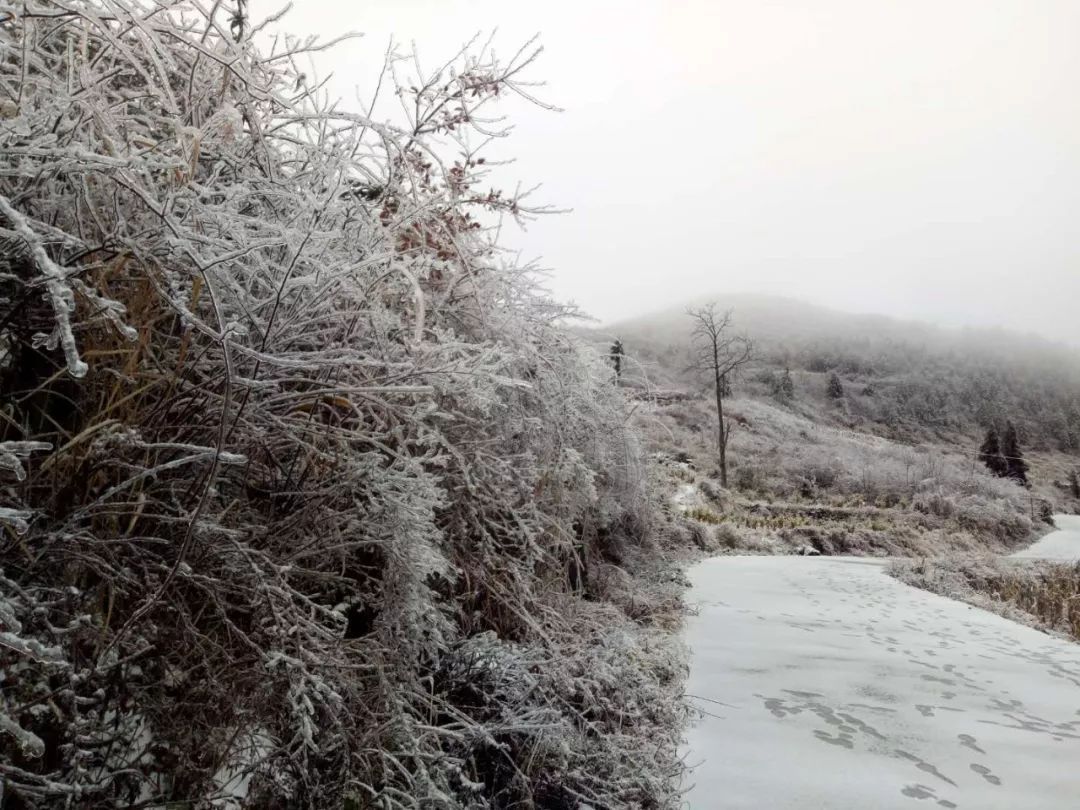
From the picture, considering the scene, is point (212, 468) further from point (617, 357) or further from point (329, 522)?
point (617, 357)

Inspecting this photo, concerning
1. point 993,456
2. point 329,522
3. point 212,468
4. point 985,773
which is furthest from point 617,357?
point 993,456

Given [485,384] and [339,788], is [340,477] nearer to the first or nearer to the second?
[485,384]

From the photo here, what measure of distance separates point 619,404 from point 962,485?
27.3 m

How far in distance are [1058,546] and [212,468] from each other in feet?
90.0

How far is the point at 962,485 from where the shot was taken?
2680 centimetres

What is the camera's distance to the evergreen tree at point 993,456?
35438 mm

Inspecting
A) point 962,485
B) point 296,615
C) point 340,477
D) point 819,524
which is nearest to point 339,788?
point 296,615

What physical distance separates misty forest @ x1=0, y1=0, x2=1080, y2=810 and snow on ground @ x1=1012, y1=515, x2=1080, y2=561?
1605 centimetres

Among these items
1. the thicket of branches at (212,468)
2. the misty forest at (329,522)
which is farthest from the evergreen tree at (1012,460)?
the thicket of branches at (212,468)

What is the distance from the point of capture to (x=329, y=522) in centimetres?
176

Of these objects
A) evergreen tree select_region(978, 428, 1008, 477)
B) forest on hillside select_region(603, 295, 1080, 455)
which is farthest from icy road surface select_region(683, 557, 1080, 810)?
forest on hillside select_region(603, 295, 1080, 455)

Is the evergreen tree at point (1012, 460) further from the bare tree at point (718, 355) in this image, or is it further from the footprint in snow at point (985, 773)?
the footprint in snow at point (985, 773)

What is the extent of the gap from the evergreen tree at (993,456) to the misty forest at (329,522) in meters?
35.9

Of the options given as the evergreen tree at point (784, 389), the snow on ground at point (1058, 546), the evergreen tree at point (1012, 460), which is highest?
the evergreen tree at point (784, 389)
